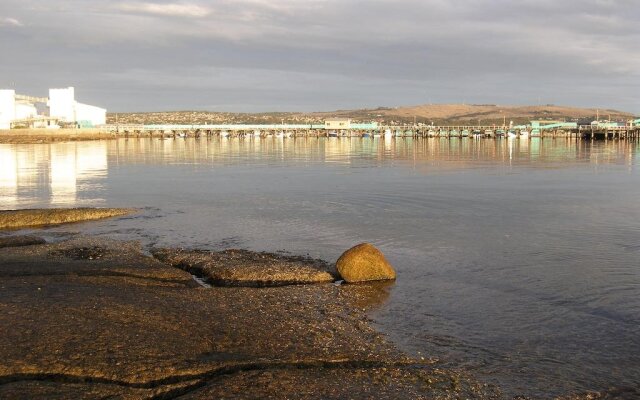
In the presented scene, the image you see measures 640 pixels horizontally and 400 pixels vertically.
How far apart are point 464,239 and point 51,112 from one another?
15867 centimetres

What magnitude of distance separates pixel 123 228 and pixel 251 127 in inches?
6723

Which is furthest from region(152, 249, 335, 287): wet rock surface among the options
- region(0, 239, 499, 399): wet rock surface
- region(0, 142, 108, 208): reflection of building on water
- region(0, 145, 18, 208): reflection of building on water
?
region(0, 145, 18, 208): reflection of building on water

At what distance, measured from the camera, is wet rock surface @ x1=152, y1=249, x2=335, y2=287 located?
589 inches

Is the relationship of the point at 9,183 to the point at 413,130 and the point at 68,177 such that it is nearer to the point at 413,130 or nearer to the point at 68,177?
the point at 68,177

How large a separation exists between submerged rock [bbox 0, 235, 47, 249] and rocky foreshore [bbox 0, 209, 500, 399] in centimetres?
328

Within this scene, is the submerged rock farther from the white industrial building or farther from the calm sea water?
the white industrial building

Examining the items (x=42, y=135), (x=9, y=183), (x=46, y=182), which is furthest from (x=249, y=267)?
(x=42, y=135)

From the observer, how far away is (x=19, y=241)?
18.9 metres

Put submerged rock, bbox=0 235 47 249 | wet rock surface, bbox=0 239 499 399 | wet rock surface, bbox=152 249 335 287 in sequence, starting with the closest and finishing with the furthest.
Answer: wet rock surface, bbox=0 239 499 399, wet rock surface, bbox=152 249 335 287, submerged rock, bbox=0 235 47 249

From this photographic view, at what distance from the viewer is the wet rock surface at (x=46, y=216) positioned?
76.1 ft

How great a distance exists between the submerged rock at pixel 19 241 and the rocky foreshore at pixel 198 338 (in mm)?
3280

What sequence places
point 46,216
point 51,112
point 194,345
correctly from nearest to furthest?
point 194,345 → point 46,216 → point 51,112

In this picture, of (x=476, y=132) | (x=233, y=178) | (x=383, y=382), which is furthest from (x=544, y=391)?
(x=476, y=132)

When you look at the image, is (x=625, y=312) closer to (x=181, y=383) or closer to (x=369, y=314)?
(x=369, y=314)
